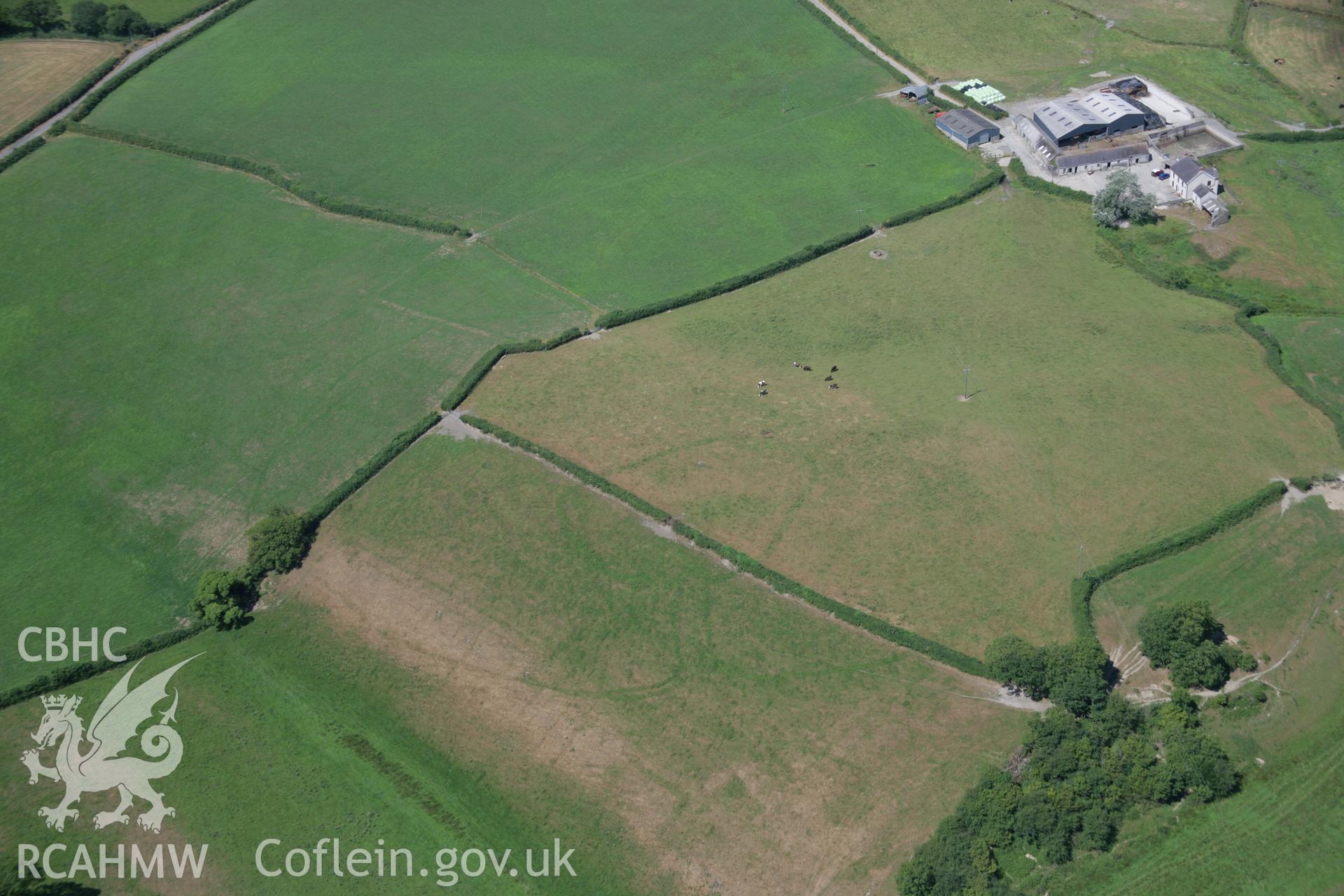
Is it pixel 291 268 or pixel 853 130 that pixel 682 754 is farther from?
pixel 853 130

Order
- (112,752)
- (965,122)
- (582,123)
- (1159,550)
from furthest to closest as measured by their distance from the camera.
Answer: (582,123) < (965,122) < (1159,550) < (112,752)

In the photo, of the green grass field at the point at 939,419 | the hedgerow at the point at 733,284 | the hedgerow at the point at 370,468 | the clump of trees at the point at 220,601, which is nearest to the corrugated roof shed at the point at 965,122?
the green grass field at the point at 939,419

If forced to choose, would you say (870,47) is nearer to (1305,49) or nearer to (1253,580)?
(1305,49)

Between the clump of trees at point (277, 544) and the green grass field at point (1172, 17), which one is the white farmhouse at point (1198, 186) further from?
the clump of trees at point (277, 544)

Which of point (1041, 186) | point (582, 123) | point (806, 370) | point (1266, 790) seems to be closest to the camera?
point (1266, 790)

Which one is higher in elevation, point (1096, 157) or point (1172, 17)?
point (1172, 17)

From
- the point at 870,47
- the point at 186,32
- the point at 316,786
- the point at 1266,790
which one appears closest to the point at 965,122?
the point at 870,47

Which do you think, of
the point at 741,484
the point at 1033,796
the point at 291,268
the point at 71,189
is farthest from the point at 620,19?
the point at 1033,796

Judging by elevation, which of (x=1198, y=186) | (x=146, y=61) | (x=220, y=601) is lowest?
(x=220, y=601)
